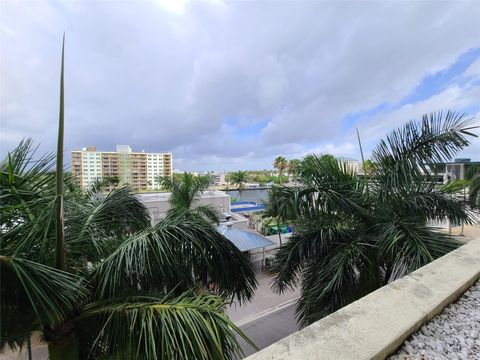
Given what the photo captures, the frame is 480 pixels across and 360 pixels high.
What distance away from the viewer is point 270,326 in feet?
23.9

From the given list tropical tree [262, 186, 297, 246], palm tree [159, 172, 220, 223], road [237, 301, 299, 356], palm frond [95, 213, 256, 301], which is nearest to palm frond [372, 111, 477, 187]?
tropical tree [262, 186, 297, 246]

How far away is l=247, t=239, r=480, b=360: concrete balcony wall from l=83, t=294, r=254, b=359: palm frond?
53 centimetres

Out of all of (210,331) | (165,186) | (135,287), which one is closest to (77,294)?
(135,287)

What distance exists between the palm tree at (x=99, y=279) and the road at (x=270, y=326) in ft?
15.8

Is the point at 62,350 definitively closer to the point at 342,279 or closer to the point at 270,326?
the point at 342,279

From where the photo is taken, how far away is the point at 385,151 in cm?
363

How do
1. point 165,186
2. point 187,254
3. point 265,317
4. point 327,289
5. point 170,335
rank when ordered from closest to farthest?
1. point 170,335
2. point 187,254
3. point 327,289
4. point 265,317
5. point 165,186

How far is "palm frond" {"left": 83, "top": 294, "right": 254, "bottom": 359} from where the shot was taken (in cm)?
161

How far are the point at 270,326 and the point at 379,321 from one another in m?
6.76

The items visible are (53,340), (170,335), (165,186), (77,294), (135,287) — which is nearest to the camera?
(170,335)

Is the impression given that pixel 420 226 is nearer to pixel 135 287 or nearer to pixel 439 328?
pixel 439 328

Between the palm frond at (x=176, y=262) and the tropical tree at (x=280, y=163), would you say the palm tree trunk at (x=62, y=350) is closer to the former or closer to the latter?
the palm frond at (x=176, y=262)

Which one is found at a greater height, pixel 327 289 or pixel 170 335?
pixel 170 335

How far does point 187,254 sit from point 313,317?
6.97 ft
